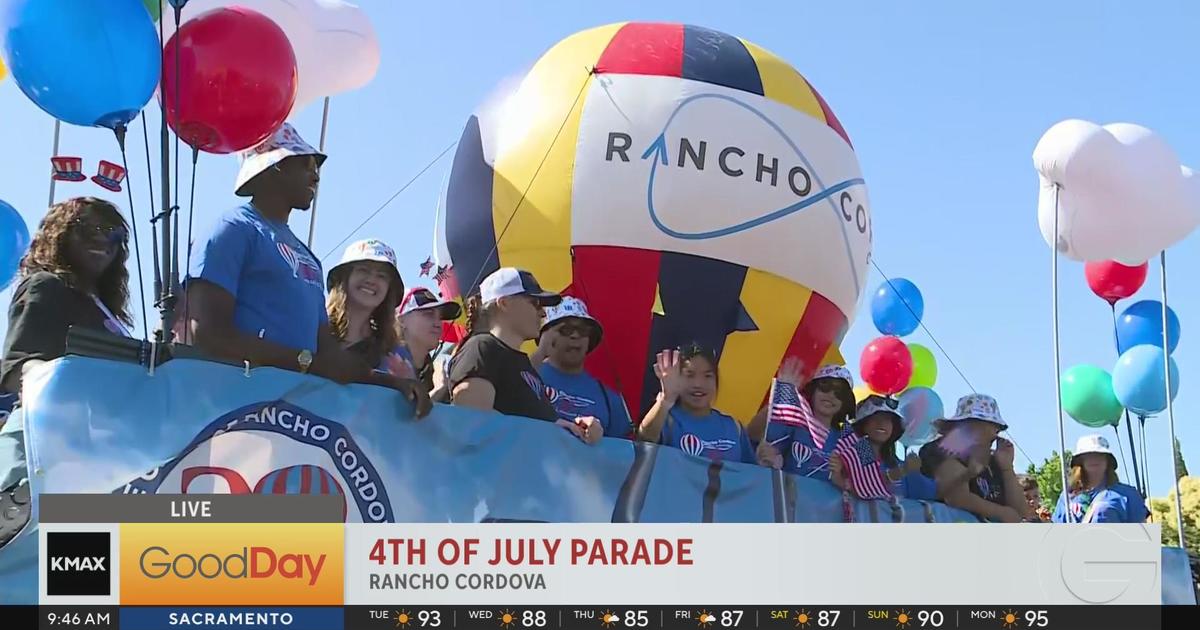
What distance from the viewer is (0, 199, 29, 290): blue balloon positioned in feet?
25.8

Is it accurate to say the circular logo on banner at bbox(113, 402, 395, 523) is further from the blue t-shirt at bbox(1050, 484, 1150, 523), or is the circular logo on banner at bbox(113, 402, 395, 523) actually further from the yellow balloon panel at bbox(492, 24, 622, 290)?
the blue t-shirt at bbox(1050, 484, 1150, 523)

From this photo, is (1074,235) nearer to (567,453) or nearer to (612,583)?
(567,453)

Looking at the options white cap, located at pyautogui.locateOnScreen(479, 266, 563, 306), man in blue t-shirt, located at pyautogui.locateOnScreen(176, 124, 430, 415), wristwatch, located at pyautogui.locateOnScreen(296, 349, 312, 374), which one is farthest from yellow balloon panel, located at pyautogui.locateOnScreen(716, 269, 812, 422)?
wristwatch, located at pyautogui.locateOnScreen(296, 349, 312, 374)

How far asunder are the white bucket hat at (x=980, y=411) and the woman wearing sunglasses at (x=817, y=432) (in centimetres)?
60

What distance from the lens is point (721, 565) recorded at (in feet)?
12.3

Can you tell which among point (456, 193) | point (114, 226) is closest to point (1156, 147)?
point (456, 193)

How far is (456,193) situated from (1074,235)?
413cm

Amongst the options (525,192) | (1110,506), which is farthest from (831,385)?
(525,192)

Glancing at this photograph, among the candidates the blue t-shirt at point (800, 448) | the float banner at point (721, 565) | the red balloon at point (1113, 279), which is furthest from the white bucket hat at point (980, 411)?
the red balloon at point (1113, 279)

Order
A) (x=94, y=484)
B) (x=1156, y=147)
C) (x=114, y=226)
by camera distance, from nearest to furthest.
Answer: (x=94, y=484)
(x=114, y=226)
(x=1156, y=147)

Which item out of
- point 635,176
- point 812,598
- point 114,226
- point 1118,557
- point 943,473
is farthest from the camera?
point 635,176

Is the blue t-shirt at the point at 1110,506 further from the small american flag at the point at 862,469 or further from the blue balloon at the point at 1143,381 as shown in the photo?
the blue balloon at the point at 1143,381

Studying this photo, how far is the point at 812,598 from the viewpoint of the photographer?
376 centimetres

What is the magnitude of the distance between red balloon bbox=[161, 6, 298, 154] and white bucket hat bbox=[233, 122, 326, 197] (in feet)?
0.40
